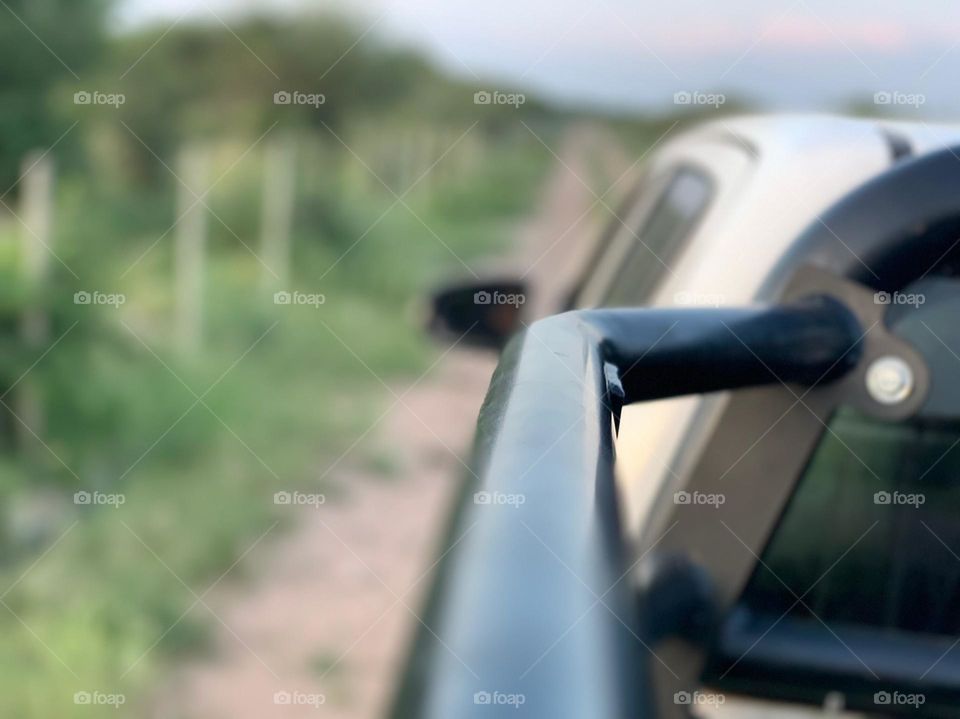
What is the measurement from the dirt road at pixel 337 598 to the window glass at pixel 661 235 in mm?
716

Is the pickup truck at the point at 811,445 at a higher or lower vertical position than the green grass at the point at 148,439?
lower

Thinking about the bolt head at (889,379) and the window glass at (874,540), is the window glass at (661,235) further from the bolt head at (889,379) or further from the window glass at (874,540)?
the bolt head at (889,379)

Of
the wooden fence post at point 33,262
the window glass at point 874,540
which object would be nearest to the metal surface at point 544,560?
the window glass at point 874,540

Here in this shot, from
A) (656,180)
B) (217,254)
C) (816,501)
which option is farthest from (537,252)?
(816,501)

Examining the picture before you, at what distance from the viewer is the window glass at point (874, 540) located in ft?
4.49

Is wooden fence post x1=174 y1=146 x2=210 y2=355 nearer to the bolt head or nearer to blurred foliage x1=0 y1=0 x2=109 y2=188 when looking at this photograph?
blurred foliage x1=0 y1=0 x2=109 y2=188

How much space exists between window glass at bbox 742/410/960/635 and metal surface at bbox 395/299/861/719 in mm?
596

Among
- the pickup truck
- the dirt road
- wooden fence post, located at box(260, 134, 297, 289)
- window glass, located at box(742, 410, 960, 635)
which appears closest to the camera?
the pickup truck

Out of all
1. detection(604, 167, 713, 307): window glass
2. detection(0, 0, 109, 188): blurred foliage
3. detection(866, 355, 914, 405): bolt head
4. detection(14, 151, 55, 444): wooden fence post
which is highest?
detection(0, 0, 109, 188): blurred foliage

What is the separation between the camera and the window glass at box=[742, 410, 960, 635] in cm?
137

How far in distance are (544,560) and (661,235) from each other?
170cm

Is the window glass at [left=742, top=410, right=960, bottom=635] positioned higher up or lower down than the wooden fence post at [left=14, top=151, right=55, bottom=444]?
lower down

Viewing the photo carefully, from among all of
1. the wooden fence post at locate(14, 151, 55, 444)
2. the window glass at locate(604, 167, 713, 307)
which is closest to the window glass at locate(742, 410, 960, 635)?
the window glass at locate(604, 167, 713, 307)

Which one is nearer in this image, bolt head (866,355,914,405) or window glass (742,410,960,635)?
bolt head (866,355,914,405)
